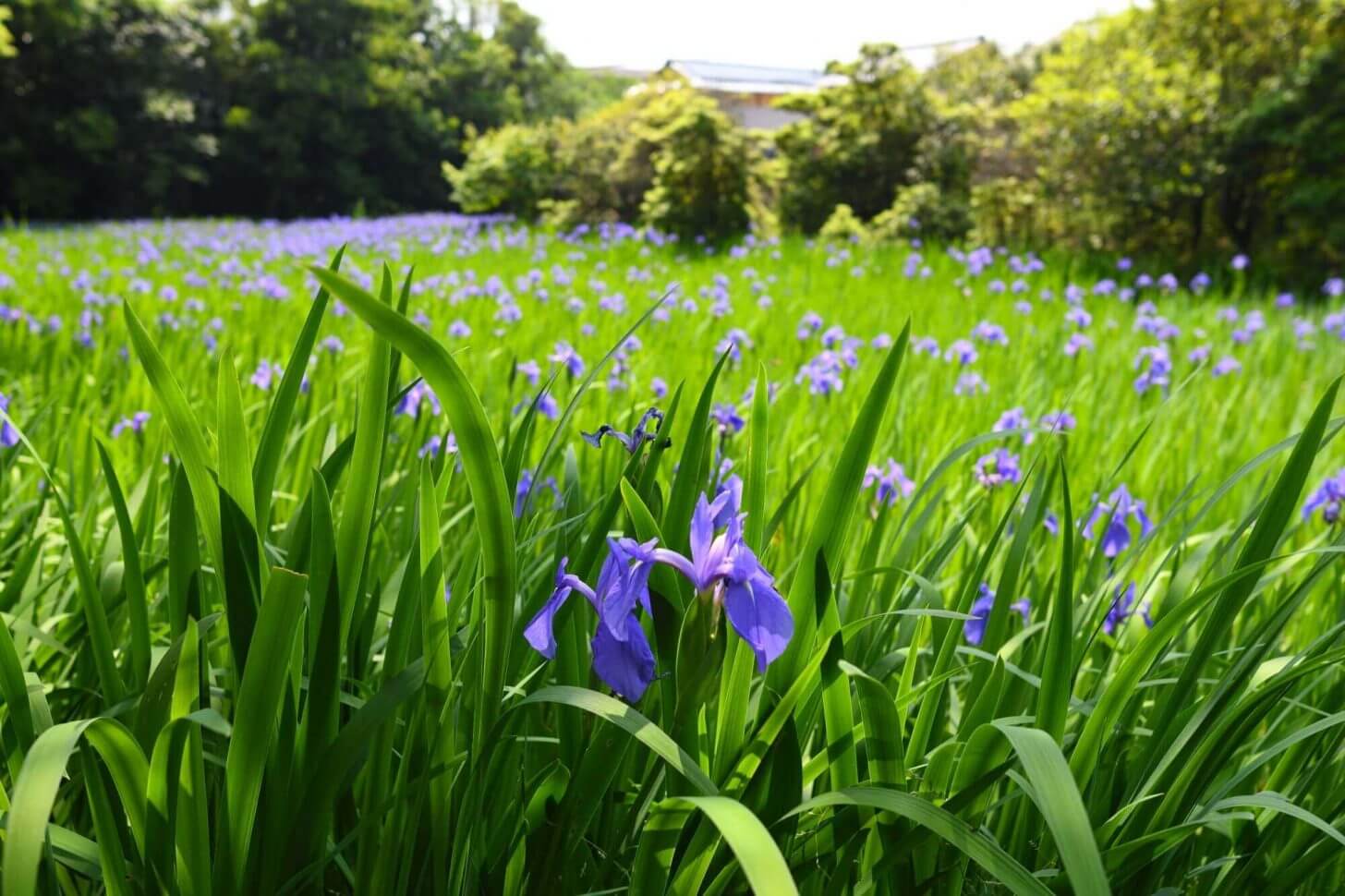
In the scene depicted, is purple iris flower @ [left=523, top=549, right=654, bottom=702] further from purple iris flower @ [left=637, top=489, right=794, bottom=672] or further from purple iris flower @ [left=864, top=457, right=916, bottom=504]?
purple iris flower @ [left=864, top=457, right=916, bottom=504]

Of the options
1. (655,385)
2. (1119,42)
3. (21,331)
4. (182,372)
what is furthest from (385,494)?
(1119,42)

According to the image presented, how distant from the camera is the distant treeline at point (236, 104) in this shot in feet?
60.0

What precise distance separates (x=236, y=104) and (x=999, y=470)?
78.8 ft

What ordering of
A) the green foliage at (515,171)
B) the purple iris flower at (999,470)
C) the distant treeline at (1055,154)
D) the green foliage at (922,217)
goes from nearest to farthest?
the purple iris flower at (999,470), the distant treeline at (1055,154), the green foliage at (922,217), the green foliage at (515,171)

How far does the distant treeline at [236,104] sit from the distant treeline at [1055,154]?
9069mm

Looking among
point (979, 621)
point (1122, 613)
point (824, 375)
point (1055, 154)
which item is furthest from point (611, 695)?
point (1055, 154)

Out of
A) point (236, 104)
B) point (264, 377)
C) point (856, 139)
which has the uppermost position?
point (236, 104)

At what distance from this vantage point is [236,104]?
22.0 metres

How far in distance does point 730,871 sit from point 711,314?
386cm

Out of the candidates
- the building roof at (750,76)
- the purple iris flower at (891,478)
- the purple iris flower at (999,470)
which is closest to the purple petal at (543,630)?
the purple iris flower at (891,478)

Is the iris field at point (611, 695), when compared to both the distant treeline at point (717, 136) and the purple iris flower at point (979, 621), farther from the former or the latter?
the distant treeline at point (717, 136)

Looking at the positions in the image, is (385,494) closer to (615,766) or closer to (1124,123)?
(615,766)

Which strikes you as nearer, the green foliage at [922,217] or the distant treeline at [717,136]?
the distant treeline at [717,136]

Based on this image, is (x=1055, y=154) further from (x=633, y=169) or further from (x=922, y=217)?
(x=633, y=169)
